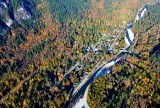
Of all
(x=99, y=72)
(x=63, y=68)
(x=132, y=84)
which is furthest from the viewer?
(x=63, y=68)

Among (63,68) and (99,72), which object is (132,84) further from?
(63,68)

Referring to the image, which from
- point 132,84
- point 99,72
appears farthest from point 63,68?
point 132,84

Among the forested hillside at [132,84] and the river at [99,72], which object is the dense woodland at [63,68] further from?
the river at [99,72]

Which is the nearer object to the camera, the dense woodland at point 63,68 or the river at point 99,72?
the dense woodland at point 63,68

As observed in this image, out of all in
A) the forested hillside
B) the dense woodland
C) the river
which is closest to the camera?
the forested hillside

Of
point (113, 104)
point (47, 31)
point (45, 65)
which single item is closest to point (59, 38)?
point (47, 31)

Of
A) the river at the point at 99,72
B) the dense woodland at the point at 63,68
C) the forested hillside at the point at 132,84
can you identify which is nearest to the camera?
the forested hillside at the point at 132,84

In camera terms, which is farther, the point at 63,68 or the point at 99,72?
the point at 63,68

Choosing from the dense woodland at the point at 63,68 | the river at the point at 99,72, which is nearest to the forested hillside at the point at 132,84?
the dense woodland at the point at 63,68

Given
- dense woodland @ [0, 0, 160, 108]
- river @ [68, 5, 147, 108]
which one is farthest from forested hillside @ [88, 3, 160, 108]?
river @ [68, 5, 147, 108]

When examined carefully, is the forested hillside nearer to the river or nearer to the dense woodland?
the dense woodland

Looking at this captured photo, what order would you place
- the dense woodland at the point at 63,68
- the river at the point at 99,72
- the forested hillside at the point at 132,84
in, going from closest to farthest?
the forested hillside at the point at 132,84 → the dense woodland at the point at 63,68 → the river at the point at 99,72
